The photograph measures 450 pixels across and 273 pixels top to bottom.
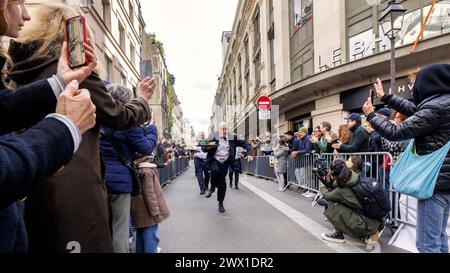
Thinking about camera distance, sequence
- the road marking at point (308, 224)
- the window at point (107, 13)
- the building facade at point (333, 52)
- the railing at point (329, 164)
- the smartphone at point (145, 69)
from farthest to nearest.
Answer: the building facade at point (333, 52)
the window at point (107, 13)
the railing at point (329, 164)
the road marking at point (308, 224)
the smartphone at point (145, 69)

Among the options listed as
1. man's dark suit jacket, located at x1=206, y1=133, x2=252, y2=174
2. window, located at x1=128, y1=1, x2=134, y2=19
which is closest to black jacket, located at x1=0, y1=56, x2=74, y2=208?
window, located at x1=128, y1=1, x2=134, y2=19

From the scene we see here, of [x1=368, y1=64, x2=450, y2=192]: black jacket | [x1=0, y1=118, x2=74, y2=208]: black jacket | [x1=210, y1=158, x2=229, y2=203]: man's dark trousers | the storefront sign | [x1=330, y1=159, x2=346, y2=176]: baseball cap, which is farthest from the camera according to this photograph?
the storefront sign

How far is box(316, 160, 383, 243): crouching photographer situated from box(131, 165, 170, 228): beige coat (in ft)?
7.30

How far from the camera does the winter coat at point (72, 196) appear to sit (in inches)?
55.6

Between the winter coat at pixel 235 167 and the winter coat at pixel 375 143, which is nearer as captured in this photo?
the winter coat at pixel 375 143

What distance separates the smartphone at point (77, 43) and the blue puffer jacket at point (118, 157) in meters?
1.32

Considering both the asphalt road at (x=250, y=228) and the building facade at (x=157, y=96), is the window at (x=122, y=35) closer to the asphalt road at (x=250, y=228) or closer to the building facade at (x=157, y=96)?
the building facade at (x=157, y=96)

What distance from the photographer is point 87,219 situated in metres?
1.48

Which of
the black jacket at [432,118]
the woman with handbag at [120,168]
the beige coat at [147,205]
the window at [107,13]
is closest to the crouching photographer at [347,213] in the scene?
the black jacket at [432,118]

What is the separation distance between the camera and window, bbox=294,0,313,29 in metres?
16.5

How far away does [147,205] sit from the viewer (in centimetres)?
320

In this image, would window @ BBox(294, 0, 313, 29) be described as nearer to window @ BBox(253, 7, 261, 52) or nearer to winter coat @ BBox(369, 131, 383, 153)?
window @ BBox(253, 7, 261, 52)
